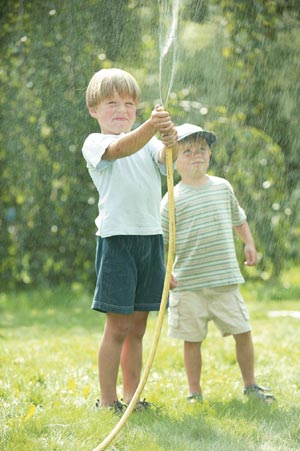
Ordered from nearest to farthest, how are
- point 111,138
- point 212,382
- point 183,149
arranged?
1. point 111,138
2. point 183,149
3. point 212,382

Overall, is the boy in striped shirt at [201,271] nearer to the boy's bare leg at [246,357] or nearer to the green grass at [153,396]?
the boy's bare leg at [246,357]

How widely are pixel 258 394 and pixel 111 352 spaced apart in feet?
2.04

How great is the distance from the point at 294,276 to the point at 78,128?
11.4ft

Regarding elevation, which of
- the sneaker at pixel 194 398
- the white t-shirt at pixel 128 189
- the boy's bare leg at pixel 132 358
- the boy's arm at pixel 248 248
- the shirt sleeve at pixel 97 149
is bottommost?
the sneaker at pixel 194 398

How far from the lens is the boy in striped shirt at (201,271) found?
355 cm

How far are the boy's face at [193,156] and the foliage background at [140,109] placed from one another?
2966 mm

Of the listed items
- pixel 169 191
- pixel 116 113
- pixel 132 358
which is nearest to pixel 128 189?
pixel 116 113

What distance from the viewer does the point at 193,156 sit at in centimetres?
361

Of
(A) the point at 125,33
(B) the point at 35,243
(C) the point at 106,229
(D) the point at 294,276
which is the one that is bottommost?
(D) the point at 294,276

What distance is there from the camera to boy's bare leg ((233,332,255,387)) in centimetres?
357

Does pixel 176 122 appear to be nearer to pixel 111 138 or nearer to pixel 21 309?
pixel 21 309

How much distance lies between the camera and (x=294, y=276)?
9.55 m

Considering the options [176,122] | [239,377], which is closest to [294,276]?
[176,122]

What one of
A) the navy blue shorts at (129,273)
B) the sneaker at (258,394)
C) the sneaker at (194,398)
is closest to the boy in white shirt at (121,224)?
the navy blue shorts at (129,273)
